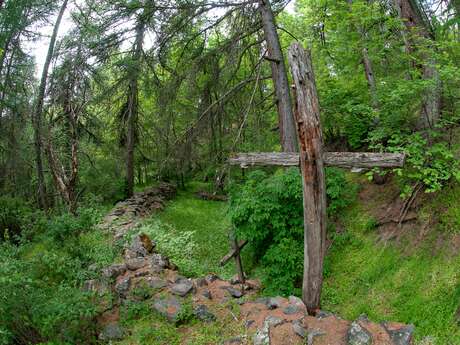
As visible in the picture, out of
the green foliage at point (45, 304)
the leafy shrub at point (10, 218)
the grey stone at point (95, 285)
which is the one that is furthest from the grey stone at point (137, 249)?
the leafy shrub at point (10, 218)

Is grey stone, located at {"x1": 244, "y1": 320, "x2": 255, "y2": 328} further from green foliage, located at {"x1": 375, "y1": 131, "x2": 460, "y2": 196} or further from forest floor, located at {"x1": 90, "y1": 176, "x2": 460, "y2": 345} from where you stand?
green foliage, located at {"x1": 375, "y1": 131, "x2": 460, "y2": 196}

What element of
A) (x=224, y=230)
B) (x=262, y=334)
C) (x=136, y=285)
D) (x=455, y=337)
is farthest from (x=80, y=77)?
(x=455, y=337)

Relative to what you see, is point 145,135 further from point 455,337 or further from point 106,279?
point 455,337

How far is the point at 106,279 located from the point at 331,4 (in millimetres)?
7694

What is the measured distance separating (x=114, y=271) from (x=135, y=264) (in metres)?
0.43

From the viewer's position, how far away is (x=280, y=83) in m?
7.41

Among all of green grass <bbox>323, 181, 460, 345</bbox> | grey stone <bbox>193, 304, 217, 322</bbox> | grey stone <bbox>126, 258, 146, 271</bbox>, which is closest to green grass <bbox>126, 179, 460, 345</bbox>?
green grass <bbox>323, 181, 460, 345</bbox>

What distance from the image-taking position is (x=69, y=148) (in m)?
9.88

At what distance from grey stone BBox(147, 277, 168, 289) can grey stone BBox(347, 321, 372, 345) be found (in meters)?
2.79

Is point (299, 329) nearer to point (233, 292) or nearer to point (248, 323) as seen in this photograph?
point (248, 323)

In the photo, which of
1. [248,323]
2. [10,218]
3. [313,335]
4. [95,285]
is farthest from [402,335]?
[10,218]

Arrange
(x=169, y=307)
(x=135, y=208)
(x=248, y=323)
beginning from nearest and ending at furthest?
(x=248, y=323) → (x=169, y=307) → (x=135, y=208)

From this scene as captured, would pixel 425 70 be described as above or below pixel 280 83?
below

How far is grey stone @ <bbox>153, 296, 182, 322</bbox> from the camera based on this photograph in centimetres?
452
